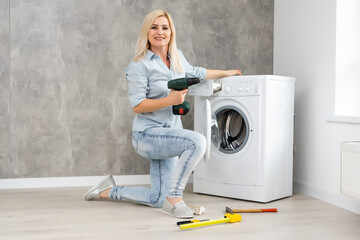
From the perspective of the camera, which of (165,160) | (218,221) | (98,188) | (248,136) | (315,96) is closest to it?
(218,221)

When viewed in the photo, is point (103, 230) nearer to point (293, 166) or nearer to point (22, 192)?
point (22, 192)

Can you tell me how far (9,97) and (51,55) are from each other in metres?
0.46

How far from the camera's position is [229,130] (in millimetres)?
3104

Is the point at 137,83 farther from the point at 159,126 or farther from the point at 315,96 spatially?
the point at 315,96

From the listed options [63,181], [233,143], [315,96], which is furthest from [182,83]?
[63,181]

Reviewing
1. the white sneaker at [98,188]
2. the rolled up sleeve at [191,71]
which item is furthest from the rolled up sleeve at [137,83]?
the white sneaker at [98,188]

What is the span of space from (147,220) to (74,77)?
5.01 ft

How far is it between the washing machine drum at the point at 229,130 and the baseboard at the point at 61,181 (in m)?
0.83

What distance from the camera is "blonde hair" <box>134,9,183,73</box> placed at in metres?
2.59

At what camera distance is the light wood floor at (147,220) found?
6.78 feet

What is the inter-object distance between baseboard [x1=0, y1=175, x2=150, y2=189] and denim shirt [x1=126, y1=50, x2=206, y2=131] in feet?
3.33

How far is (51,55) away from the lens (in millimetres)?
3316

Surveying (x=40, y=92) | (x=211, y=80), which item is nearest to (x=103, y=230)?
(x=211, y=80)

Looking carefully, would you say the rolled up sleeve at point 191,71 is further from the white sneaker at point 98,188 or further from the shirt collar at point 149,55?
the white sneaker at point 98,188
